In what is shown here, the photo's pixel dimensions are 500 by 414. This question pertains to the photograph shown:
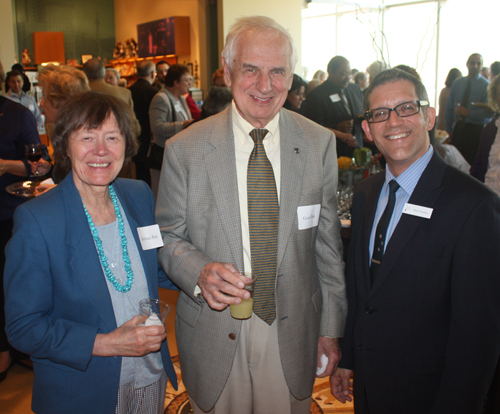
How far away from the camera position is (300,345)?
1.59 metres

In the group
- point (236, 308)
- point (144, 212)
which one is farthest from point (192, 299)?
point (144, 212)

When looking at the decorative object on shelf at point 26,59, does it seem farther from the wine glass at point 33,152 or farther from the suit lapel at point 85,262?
the suit lapel at point 85,262

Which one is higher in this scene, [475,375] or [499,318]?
[499,318]

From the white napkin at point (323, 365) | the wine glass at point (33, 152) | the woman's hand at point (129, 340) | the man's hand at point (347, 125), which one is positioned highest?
the man's hand at point (347, 125)

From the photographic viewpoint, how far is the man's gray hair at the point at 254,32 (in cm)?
154

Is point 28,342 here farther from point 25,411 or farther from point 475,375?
point 25,411

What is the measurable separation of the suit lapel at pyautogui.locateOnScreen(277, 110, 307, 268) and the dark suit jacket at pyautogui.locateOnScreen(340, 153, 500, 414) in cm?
34

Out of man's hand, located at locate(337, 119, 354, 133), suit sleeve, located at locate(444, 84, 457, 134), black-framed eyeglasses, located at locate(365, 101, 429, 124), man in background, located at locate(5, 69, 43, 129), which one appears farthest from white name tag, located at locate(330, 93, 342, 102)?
man in background, located at locate(5, 69, 43, 129)

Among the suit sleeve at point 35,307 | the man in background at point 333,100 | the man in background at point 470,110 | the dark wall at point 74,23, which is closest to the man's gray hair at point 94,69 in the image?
the man in background at point 333,100

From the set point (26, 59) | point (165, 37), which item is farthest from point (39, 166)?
point (26, 59)

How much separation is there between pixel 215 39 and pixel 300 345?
28.7 ft

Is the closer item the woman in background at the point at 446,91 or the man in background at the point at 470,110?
the man in background at the point at 470,110

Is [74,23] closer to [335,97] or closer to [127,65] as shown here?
[127,65]

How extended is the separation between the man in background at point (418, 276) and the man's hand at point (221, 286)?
0.52 m
